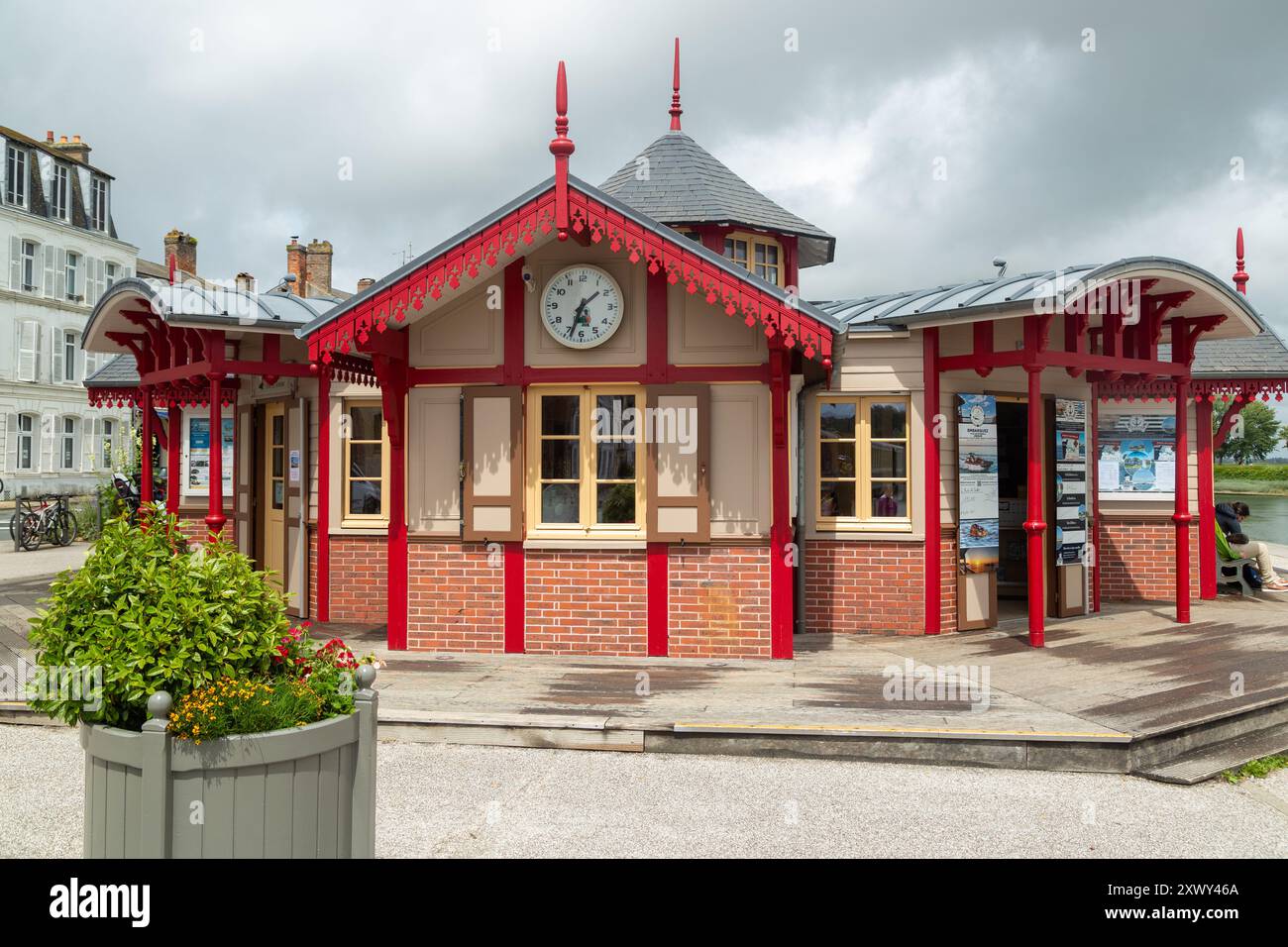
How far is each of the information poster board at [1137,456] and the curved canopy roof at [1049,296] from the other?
148cm

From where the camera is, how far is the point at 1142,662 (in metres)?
8.16

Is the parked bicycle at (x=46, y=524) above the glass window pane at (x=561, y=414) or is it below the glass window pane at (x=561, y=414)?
below

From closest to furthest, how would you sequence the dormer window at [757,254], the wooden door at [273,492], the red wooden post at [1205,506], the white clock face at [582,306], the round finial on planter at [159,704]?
the round finial on planter at [159,704], the white clock face at [582,306], the wooden door at [273,492], the red wooden post at [1205,506], the dormer window at [757,254]

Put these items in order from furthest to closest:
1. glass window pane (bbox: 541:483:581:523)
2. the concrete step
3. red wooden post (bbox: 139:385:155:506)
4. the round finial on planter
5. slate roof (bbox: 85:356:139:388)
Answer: slate roof (bbox: 85:356:139:388) → red wooden post (bbox: 139:385:155:506) → glass window pane (bbox: 541:483:581:523) → the concrete step → the round finial on planter

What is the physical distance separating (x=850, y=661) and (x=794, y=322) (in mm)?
3060

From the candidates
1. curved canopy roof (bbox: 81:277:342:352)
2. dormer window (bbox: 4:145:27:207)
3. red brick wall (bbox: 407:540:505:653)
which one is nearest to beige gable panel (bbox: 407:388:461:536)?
red brick wall (bbox: 407:540:505:653)

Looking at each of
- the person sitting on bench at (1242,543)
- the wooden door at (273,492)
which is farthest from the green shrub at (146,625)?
the person sitting on bench at (1242,543)

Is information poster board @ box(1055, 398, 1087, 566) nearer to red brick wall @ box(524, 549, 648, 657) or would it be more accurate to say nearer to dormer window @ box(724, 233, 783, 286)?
dormer window @ box(724, 233, 783, 286)

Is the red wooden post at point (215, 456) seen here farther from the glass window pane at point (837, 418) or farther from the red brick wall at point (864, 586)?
the glass window pane at point (837, 418)

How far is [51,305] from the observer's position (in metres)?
33.6

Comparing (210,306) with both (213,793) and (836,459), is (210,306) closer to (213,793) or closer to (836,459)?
(836,459)

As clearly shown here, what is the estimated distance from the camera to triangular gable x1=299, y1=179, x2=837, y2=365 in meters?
7.63

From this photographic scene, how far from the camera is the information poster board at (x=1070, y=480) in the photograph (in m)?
10.4

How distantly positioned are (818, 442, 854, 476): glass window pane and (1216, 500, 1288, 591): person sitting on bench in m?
6.27
